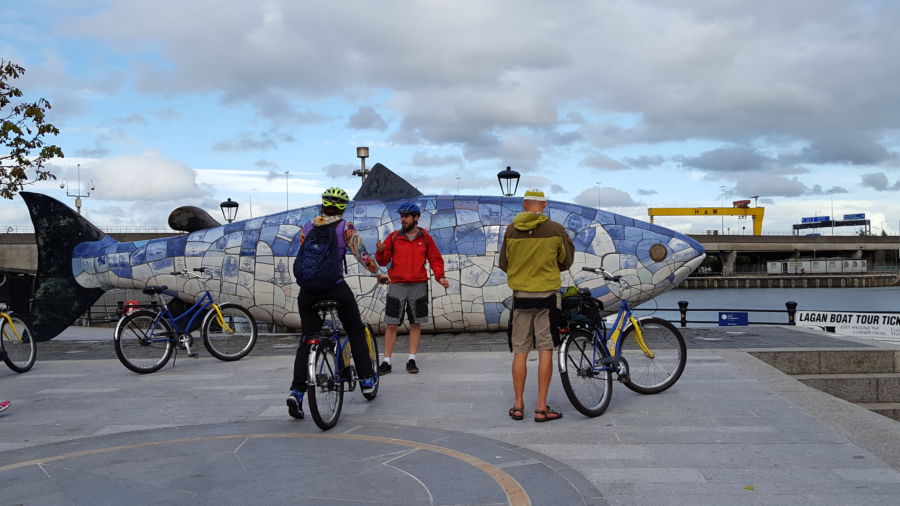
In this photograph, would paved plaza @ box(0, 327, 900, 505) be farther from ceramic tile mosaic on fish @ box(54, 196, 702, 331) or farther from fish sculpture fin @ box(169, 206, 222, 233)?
fish sculpture fin @ box(169, 206, 222, 233)

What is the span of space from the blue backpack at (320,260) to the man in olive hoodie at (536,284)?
1337 mm

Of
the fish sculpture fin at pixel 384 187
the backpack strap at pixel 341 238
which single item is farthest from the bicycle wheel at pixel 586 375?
the fish sculpture fin at pixel 384 187

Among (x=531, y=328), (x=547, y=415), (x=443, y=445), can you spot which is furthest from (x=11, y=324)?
(x=547, y=415)

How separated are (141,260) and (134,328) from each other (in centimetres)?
371

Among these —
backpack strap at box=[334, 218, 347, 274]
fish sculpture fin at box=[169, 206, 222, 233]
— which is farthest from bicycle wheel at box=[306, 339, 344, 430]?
fish sculpture fin at box=[169, 206, 222, 233]

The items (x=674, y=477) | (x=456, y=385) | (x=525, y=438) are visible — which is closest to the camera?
(x=674, y=477)

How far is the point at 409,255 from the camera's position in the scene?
8219 mm

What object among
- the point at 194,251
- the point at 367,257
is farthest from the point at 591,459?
the point at 194,251

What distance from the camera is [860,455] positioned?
471 cm

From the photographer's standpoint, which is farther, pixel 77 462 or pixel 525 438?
pixel 525 438

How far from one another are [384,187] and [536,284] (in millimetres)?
6915

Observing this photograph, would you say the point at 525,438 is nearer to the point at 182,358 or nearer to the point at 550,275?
the point at 550,275

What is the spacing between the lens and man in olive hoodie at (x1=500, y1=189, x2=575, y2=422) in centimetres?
583

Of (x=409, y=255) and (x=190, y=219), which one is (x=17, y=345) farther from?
(x=409, y=255)
